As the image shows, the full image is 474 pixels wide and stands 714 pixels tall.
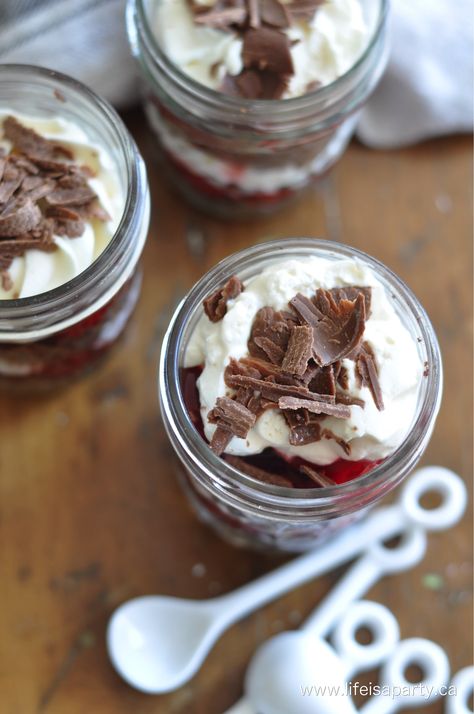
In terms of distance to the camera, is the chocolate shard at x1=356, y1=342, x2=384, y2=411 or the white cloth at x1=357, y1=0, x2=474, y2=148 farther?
the white cloth at x1=357, y1=0, x2=474, y2=148

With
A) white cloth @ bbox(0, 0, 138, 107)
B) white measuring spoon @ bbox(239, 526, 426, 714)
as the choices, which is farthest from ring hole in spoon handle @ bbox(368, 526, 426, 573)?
white cloth @ bbox(0, 0, 138, 107)

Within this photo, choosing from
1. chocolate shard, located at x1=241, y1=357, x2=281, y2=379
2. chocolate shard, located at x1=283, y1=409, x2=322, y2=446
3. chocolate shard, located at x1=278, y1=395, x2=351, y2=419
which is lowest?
chocolate shard, located at x1=283, y1=409, x2=322, y2=446

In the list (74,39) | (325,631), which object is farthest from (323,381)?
(74,39)

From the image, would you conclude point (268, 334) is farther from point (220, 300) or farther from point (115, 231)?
point (115, 231)

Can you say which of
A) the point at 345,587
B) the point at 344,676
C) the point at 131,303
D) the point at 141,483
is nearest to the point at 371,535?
the point at 345,587

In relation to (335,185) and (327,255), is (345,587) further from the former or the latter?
(335,185)

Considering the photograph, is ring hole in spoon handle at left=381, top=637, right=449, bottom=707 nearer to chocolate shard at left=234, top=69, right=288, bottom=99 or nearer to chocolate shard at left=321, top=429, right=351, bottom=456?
chocolate shard at left=321, top=429, right=351, bottom=456
